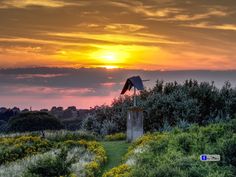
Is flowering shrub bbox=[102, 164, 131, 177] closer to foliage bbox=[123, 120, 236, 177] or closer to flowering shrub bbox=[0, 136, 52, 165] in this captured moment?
foliage bbox=[123, 120, 236, 177]

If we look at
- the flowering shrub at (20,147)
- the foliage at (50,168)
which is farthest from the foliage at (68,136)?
the foliage at (50,168)

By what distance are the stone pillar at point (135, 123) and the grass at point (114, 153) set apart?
0.69 m

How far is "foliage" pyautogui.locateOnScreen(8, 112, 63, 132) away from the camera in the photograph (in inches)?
1882

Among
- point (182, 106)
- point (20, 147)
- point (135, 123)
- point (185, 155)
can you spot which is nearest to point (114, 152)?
point (135, 123)

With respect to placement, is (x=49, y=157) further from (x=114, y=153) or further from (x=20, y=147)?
(x=20, y=147)

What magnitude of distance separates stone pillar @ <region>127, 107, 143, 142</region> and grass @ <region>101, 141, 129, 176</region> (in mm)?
692

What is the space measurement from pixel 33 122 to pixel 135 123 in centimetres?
2167

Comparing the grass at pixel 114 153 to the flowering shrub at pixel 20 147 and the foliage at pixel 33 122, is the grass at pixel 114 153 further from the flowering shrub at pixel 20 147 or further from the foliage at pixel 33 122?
the foliage at pixel 33 122

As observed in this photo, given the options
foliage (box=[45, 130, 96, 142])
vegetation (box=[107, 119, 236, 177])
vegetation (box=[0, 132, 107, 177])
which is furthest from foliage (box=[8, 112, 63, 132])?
vegetation (box=[107, 119, 236, 177])

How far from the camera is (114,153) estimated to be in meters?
25.5

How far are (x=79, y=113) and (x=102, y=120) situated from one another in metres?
31.9

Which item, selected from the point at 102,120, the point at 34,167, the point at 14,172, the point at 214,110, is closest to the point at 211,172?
the point at 34,167

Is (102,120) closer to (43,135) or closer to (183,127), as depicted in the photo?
(43,135)

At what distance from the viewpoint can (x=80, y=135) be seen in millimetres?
32688
